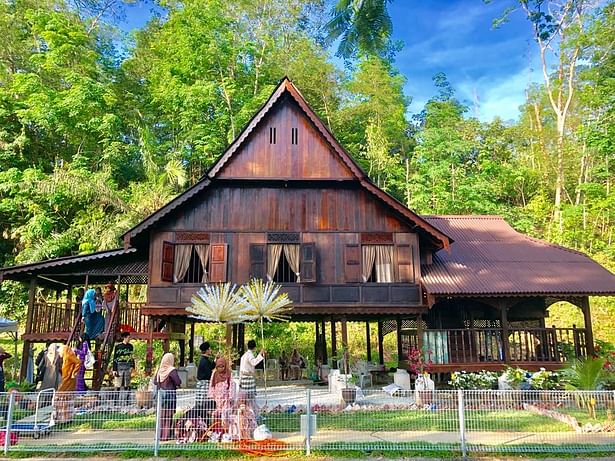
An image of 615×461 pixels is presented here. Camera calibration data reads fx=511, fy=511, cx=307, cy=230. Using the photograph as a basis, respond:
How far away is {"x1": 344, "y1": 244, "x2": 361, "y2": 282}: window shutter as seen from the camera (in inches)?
655

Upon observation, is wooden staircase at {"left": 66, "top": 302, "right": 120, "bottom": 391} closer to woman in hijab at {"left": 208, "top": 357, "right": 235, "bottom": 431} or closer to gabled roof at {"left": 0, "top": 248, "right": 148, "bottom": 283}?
gabled roof at {"left": 0, "top": 248, "right": 148, "bottom": 283}

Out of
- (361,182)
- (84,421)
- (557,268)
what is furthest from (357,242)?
(84,421)

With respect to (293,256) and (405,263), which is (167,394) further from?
(405,263)

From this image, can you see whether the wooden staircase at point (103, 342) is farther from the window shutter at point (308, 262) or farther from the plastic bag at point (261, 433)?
the plastic bag at point (261, 433)

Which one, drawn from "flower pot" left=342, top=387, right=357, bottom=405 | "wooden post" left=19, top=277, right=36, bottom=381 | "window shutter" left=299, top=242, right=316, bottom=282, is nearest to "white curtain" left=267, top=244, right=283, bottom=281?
"window shutter" left=299, top=242, right=316, bottom=282

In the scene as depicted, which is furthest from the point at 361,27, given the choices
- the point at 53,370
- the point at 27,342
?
the point at 27,342

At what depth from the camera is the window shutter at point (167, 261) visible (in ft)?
53.2

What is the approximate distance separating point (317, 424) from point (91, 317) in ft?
25.8

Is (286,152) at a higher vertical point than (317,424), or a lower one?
higher

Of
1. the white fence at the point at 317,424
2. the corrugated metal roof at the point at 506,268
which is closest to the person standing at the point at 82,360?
the white fence at the point at 317,424

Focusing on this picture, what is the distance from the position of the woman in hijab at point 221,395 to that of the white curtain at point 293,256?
7605mm

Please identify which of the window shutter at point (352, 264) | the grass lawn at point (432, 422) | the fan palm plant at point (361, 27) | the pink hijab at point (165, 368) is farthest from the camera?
the window shutter at point (352, 264)

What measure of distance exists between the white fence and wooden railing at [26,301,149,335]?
255 inches

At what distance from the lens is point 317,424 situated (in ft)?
32.9
